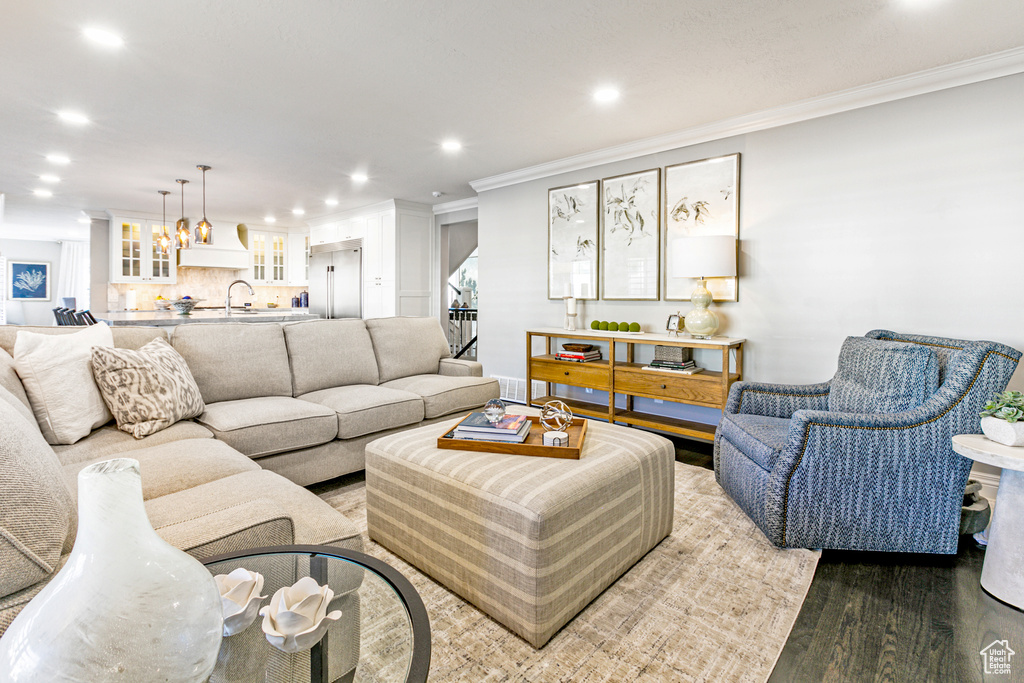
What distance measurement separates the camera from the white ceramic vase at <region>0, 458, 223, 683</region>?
594mm

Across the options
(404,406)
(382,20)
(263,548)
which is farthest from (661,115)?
(263,548)

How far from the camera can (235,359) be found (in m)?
2.83

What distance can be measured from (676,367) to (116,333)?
3355 millimetres

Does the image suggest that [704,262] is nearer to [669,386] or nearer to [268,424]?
[669,386]

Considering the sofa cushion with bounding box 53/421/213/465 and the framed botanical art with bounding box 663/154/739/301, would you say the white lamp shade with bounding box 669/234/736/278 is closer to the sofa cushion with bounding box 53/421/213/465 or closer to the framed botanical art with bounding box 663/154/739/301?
the framed botanical art with bounding box 663/154/739/301

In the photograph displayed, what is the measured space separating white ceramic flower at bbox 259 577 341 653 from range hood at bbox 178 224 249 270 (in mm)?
7876

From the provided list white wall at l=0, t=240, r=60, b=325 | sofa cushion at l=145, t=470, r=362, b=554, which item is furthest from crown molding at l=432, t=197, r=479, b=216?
white wall at l=0, t=240, r=60, b=325

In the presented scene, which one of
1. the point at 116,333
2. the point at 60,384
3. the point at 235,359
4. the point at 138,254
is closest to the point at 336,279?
the point at 138,254

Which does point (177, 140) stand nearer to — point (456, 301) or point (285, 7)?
point (285, 7)

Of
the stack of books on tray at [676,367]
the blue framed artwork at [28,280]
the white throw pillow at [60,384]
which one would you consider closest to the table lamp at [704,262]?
the stack of books on tray at [676,367]

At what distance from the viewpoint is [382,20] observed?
2244mm

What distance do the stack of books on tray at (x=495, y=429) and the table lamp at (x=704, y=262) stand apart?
1878 millimetres

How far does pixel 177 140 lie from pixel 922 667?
516cm

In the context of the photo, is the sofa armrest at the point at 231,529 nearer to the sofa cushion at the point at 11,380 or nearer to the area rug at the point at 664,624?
the area rug at the point at 664,624
